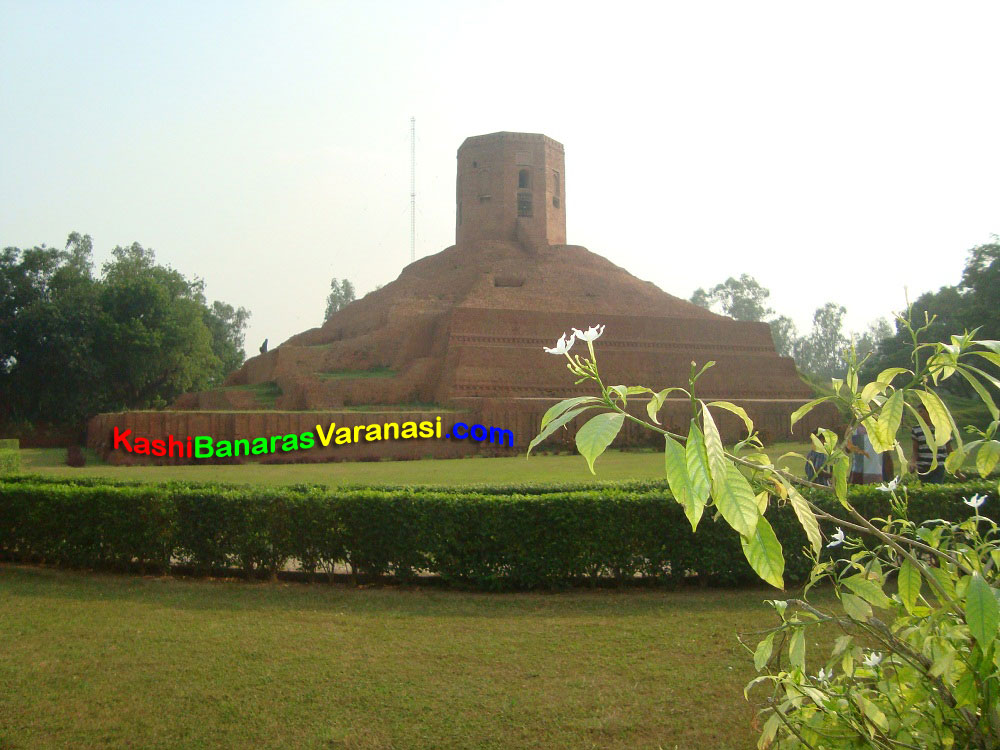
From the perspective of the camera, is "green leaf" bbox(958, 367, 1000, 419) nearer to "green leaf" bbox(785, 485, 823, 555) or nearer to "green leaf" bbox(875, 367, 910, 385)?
"green leaf" bbox(875, 367, 910, 385)

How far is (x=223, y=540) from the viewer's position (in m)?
6.56

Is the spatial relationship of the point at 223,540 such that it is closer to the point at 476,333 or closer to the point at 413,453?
the point at 413,453

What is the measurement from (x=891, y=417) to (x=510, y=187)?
33.6 m

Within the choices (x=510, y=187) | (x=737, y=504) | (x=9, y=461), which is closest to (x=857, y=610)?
(x=737, y=504)

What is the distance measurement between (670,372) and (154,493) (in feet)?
71.1

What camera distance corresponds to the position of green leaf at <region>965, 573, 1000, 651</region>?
53.6 inches

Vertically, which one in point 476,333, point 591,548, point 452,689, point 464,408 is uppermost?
point 476,333

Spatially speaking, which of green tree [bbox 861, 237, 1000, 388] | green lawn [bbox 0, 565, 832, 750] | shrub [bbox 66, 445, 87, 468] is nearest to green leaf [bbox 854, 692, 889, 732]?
green lawn [bbox 0, 565, 832, 750]

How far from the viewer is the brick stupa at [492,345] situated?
20.4 metres

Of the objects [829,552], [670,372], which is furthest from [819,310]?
[829,552]

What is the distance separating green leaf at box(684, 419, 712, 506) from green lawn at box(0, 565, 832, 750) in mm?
2578

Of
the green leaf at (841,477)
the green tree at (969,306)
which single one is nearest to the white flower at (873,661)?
the green leaf at (841,477)

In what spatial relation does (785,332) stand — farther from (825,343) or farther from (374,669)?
(374,669)

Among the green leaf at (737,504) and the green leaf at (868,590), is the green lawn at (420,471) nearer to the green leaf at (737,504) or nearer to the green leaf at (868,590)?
the green leaf at (868,590)
